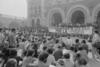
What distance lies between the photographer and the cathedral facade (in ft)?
78.2

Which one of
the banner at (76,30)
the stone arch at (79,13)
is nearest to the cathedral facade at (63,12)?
the stone arch at (79,13)

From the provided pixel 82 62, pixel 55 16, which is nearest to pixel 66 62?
pixel 82 62

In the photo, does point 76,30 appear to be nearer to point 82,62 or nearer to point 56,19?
point 56,19

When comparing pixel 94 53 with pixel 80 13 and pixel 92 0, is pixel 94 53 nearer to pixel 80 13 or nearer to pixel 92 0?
pixel 92 0

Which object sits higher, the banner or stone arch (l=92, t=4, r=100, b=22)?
stone arch (l=92, t=4, r=100, b=22)

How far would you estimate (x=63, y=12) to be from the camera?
27.3 meters

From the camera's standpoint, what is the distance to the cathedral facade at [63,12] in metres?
23.8

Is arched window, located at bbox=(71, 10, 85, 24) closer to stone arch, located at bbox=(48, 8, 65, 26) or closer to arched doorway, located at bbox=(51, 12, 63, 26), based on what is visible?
stone arch, located at bbox=(48, 8, 65, 26)

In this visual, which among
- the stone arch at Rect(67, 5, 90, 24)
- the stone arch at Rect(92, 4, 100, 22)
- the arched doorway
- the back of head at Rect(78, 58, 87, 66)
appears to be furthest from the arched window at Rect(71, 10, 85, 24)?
the back of head at Rect(78, 58, 87, 66)

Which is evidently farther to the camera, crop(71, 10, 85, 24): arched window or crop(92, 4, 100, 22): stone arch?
crop(71, 10, 85, 24): arched window

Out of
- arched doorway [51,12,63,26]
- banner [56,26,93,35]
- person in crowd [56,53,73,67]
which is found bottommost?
person in crowd [56,53,73,67]

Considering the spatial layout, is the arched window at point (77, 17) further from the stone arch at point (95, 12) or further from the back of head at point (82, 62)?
the back of head at point (82, 62)

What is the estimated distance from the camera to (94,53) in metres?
8.66

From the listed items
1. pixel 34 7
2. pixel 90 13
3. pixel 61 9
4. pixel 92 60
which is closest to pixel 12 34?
pixel 92 60
